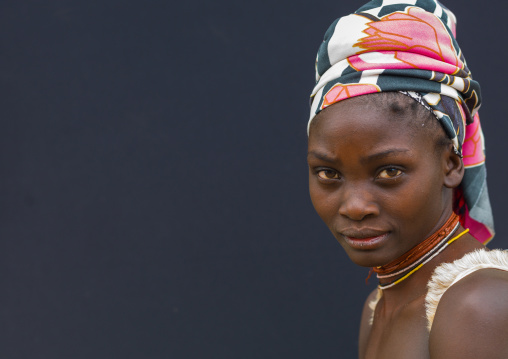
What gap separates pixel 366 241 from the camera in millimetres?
1216

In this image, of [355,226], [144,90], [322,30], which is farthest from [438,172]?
[144,90]

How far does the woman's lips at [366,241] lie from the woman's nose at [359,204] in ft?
0.18

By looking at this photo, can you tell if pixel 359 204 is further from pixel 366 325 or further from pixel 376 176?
pixel 366 325

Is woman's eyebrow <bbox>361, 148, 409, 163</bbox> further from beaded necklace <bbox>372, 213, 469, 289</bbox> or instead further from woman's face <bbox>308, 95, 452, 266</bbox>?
beaded necklace <bbox>372, 213, 469, 289</bbox>

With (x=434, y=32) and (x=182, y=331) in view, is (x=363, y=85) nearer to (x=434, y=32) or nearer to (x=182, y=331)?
(x=434, y=32)

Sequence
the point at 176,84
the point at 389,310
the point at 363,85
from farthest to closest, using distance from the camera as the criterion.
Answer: the point at 176,84 < the point at 389,310 < the point at 363,85

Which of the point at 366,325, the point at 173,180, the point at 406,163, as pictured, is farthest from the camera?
the point at 173,180

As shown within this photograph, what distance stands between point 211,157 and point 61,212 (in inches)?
24.6

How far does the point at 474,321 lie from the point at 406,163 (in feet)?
1.06

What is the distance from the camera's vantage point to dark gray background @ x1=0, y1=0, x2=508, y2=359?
2164mm

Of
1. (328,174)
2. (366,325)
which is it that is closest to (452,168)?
(328,174)

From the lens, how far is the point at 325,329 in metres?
2.29

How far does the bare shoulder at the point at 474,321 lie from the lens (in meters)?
1.02

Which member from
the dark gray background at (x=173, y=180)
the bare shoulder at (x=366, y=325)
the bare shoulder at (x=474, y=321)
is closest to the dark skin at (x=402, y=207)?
the bare shoulder at (x=474, y=321)
